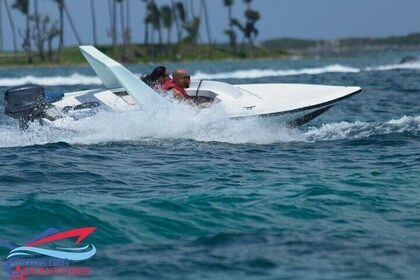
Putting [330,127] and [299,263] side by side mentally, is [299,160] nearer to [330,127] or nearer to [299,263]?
[330,127]

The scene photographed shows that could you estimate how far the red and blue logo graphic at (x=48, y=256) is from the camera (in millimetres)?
6578

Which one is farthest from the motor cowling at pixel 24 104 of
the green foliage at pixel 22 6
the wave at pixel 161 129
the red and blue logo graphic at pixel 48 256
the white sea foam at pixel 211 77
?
the green foliage at pixel 22 6

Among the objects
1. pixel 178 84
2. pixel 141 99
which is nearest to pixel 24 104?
pixel 141 99

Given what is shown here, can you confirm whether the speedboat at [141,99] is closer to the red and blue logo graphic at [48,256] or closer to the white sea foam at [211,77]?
the red and blue logo graphic at [48,256]

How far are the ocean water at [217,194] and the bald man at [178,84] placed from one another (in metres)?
0.30

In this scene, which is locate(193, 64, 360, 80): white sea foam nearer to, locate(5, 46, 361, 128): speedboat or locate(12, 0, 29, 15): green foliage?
locate(5, 46, 361, 128): speedboat

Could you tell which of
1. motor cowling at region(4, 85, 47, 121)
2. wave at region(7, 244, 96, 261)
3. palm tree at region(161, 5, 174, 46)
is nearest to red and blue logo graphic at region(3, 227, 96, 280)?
wave at region(7, 244, 96, 261)

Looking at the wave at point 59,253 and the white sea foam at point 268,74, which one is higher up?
the wave at point 59,253

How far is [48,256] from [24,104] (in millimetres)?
6907

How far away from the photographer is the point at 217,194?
9.09m

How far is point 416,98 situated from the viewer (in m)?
22.6

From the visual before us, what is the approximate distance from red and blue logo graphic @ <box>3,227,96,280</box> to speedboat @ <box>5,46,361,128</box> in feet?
20.0

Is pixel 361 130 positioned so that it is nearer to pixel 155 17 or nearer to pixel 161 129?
pixel 161 129

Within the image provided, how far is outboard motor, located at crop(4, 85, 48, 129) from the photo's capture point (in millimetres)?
13539
